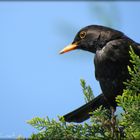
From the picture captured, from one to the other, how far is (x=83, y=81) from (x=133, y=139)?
1.49 meters

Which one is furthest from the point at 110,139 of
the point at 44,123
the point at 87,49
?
the point at 87,49

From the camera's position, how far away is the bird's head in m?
4.96

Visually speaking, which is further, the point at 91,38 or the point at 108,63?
the point at 91,38

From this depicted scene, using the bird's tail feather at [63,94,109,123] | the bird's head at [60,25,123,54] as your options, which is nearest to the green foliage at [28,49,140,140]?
the bird's tail feather at [63,94,109,123]

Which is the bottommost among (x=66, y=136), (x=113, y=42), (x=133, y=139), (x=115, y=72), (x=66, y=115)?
(x=133, y=139)

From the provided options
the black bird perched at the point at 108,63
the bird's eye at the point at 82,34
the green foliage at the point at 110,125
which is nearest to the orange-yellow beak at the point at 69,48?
the black bird perched at the point at 108,63

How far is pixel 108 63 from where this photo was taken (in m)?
4.61

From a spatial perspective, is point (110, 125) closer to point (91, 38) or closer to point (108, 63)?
point (108, 63)

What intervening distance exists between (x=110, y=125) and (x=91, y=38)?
238 cm

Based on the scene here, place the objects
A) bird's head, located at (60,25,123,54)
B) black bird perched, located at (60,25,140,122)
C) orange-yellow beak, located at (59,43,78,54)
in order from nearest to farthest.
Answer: black bird perched, located at (60,25,140,122) < bird's head, located at (60,25,123,54) < orange-yellow beak, located at (59,43,78,54)

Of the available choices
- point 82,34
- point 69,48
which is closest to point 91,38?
point 82,34

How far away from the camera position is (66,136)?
3082 mm

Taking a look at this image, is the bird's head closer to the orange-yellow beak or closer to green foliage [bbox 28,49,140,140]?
the orange-yellow beak

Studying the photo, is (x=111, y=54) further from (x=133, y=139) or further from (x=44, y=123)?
(x=133, y=139)
